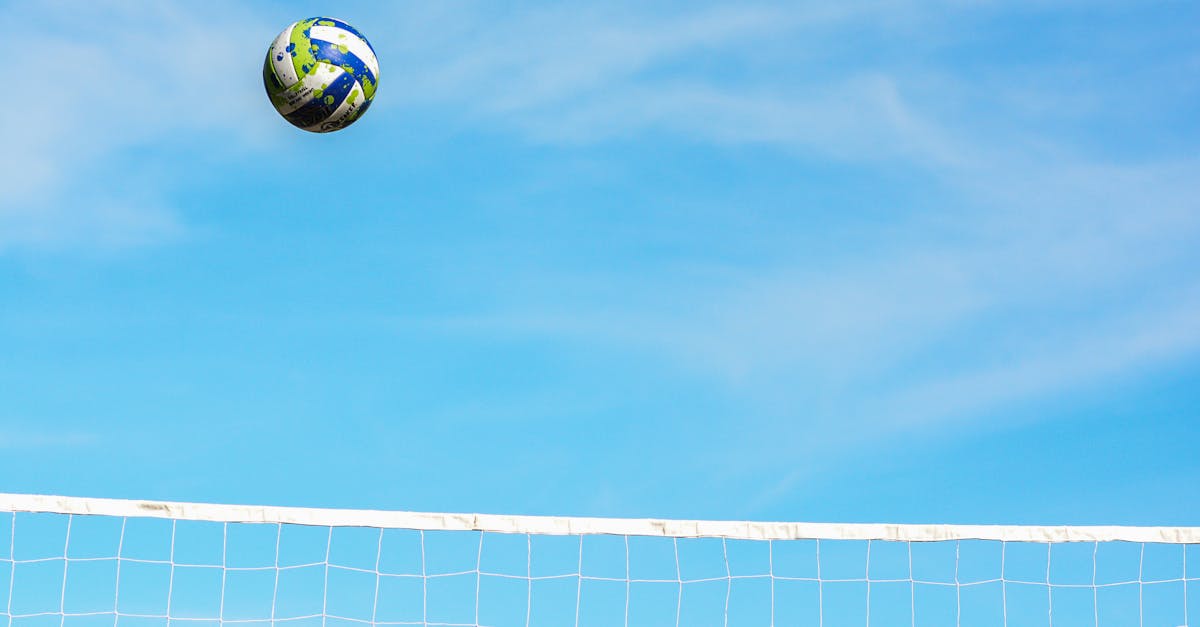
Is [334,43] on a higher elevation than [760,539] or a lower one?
higher

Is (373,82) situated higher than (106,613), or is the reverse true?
(373,82)

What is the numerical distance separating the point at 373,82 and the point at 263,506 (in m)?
2.37

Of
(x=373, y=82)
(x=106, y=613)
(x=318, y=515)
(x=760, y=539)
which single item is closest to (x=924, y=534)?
(x=760, y=539)

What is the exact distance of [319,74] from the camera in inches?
320

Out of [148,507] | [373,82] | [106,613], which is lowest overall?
[106,613]

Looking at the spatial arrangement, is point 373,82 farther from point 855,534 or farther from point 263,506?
point 855,534

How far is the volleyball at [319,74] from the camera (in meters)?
8.14

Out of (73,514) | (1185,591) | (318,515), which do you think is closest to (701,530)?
(318,515)

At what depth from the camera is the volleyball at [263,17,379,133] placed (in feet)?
26.7

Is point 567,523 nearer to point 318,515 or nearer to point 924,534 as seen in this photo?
point 318,515

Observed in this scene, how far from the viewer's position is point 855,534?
27.8 ft

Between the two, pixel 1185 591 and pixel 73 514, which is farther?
pixel 1185 591

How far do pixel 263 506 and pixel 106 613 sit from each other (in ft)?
3.42

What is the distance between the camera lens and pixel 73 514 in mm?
8070
